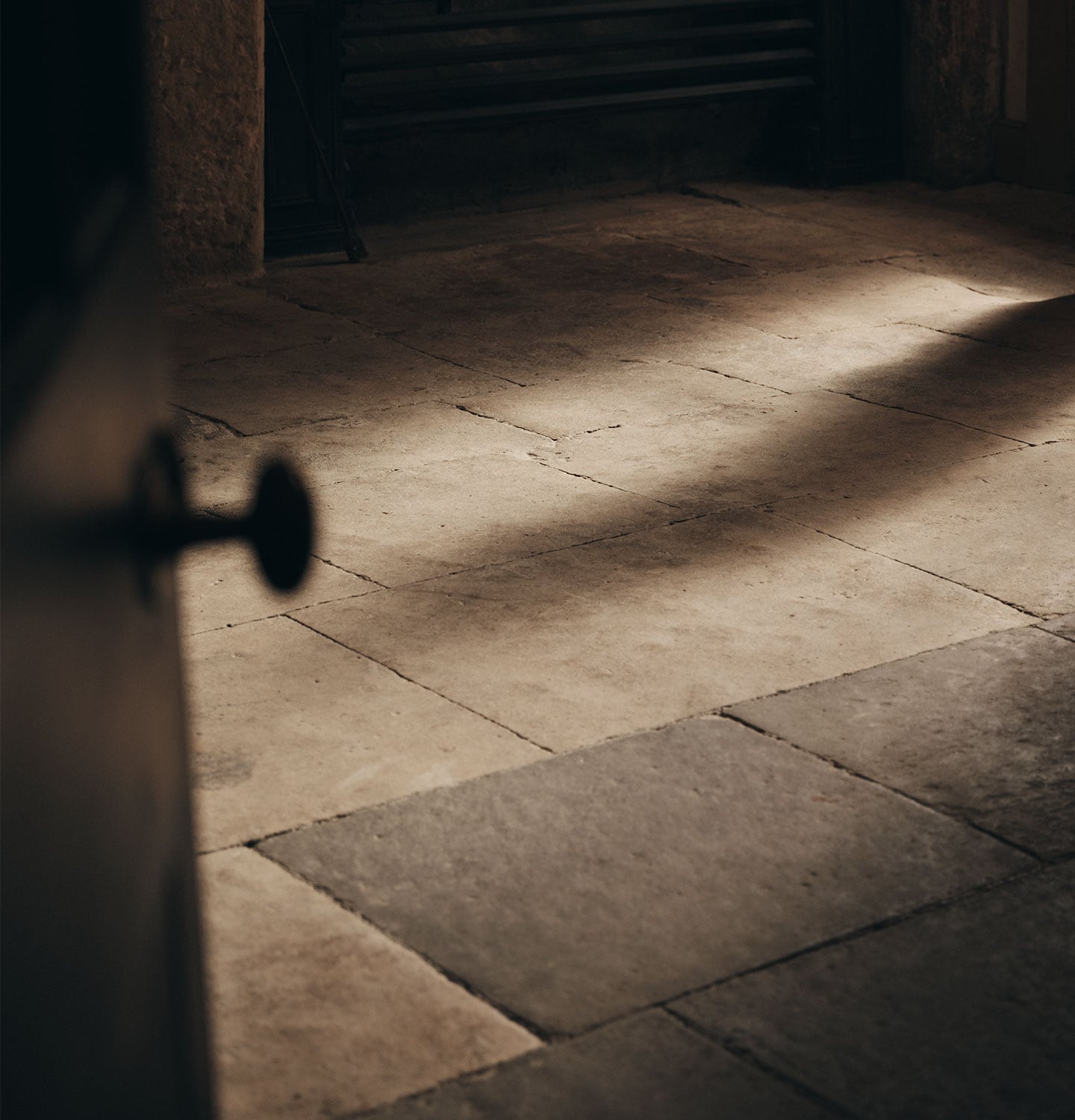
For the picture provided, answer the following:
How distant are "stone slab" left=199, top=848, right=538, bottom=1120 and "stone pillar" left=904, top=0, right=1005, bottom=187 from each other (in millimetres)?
7734

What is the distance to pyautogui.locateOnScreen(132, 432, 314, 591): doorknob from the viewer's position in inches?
39.9

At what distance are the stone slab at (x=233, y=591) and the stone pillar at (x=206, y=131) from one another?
2.86 metres

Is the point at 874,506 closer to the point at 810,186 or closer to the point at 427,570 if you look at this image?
the point at 427,570

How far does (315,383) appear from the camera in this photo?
6008mm

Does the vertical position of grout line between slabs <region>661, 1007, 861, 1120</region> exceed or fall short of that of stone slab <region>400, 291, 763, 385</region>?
it falls short

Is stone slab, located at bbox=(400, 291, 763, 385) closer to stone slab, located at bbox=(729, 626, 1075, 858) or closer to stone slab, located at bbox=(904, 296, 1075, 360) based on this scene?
stone slab, located at bbox=(904, 296, 1075, 360)

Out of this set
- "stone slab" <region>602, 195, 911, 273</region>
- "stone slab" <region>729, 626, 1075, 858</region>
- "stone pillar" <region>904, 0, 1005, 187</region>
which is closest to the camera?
"stone slab" <region>729, 626, 1075, 858</region>

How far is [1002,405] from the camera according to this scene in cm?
571

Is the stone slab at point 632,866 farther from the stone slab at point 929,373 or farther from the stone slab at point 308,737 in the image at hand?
the stone slab at point 929,373

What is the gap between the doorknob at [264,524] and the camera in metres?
1.01

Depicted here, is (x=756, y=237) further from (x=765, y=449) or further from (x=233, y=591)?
(x=233, y=591)

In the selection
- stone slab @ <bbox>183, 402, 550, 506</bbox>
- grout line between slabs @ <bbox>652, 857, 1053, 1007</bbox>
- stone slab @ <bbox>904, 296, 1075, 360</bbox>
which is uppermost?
stone slab @ <bbox>904, 296, 1075, 360</bbox>

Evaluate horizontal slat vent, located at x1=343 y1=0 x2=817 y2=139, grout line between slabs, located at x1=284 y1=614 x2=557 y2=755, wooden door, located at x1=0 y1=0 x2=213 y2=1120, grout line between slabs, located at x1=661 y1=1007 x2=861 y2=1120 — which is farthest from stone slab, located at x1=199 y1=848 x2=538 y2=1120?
horizontal slat vent, located at x1=343 y1=0 x2=817 y2=139

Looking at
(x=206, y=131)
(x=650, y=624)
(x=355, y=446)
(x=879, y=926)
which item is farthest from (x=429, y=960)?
(x=206, y=131)
